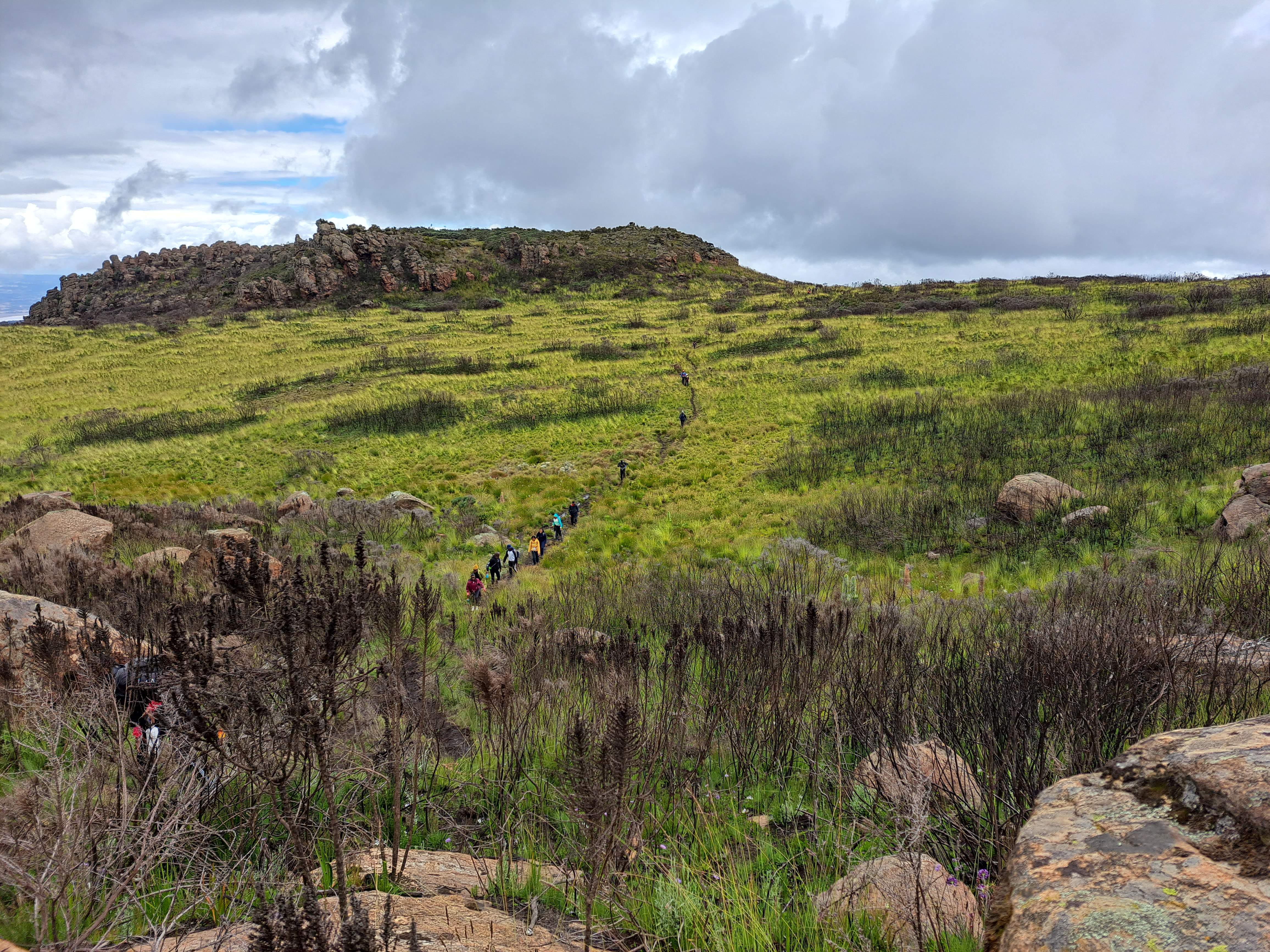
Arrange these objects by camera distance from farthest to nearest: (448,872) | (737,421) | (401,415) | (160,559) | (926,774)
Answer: (401,415)
(737,421)
(160,559)
(926,774)
(448,872)

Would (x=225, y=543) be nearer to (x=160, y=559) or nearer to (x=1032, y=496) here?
(x=160, y=559)

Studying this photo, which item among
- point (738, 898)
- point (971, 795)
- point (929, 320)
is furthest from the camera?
point (929, 320)

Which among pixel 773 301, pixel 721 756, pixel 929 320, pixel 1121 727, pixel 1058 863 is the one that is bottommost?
pixel 721 756

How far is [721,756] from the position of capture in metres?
4.79

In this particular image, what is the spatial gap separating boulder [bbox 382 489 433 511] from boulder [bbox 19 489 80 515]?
7080mm

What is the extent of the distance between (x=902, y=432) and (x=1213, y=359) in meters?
11.9

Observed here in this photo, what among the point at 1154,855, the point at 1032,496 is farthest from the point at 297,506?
the point at 1154,855

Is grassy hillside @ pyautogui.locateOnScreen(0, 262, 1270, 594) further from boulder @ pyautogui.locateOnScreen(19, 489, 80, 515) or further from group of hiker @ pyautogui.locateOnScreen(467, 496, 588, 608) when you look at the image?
boulder @ pyautogui.locateOnScreen(19, 489, 80, 515)

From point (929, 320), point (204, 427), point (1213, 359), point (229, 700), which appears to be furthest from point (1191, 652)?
point (929, 320)

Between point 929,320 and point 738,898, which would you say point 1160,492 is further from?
point 929,320

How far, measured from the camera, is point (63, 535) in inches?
499

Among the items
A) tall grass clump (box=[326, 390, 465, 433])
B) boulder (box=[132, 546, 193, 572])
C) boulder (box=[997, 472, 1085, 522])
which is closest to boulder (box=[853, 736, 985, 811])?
boulder (box=[132, 546, 193, 572])

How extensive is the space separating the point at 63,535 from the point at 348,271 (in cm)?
6701

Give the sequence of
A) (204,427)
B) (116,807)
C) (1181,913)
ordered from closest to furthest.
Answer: (1181,913) → (116,807) → (204,427)
